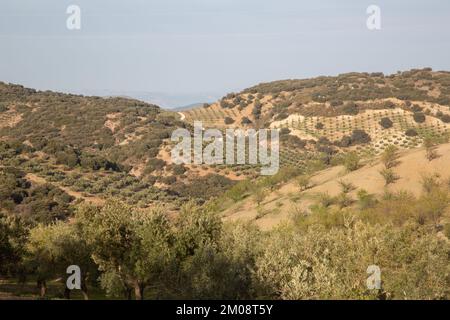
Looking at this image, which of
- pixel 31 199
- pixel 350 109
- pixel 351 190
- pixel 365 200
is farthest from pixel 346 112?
pixel 31 199

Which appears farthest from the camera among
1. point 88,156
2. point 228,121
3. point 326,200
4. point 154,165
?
point 228,121

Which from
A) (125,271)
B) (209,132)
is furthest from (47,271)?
(209,132)

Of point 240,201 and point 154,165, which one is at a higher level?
point 154,165

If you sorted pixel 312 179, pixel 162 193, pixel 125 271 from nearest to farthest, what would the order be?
pixel 125 271
pixel 312 179
pixel 162 193

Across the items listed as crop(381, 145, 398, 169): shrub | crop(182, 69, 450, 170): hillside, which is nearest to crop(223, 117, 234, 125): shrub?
crop(182, 69, 450, 170): hillside

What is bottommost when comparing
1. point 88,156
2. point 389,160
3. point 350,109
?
point 88,156

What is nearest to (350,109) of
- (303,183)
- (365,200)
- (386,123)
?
(386,123)

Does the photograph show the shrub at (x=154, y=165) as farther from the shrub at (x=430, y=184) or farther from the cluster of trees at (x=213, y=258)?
the cluster of trees at (x=213, y=258)

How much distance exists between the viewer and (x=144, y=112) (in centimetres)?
13862

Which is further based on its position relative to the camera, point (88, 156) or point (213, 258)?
Result: point (88, 156)

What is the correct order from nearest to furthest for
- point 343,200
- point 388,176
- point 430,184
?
1. point 430,184
2. point 343,200
3. point 388,176

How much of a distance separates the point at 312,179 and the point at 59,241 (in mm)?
43880

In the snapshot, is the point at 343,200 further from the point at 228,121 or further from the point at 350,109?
the point at 228,121
